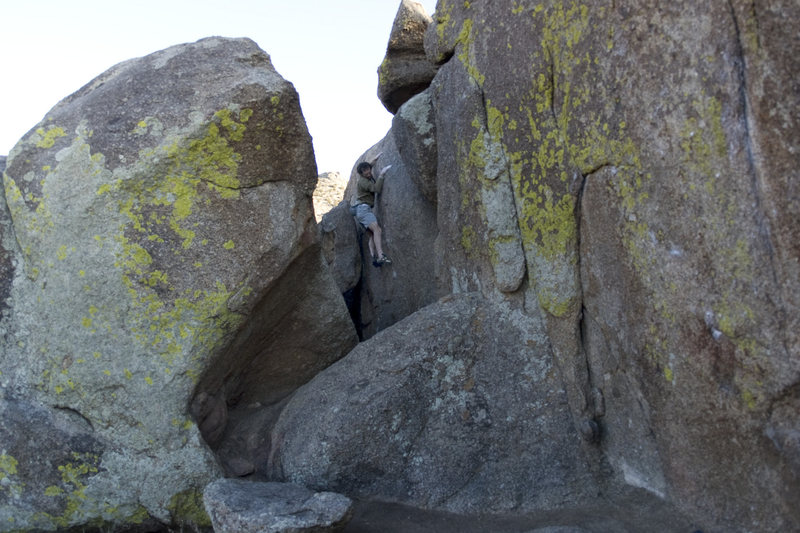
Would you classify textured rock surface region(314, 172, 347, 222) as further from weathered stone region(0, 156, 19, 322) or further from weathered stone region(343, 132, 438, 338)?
weathered stone region(0, 156, 19, 322)

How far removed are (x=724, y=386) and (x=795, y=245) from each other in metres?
0.85

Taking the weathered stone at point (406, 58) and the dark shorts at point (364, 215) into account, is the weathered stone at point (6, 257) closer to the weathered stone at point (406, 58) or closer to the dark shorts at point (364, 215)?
the dark shorts at point (364, 215)

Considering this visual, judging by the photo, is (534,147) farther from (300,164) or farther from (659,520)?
(659,520)

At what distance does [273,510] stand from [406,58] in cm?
548

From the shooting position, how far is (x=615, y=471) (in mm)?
4730

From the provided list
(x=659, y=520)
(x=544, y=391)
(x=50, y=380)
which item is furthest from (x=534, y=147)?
(x=50, y=380)

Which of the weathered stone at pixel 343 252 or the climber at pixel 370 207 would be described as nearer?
the climber at pixel 370 207

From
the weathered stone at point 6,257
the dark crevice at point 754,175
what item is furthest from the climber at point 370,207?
the dark crevice at point 754,175

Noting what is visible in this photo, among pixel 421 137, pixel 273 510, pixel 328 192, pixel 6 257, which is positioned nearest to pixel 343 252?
pixel 421 137

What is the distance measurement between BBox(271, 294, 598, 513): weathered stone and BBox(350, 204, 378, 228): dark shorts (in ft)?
9.42

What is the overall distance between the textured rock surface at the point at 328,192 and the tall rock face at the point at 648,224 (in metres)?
6.36

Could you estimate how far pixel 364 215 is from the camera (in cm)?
811

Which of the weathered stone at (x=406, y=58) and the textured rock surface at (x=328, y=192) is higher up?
the weathered stone at (x=406, y=58)

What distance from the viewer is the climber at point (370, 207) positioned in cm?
796
